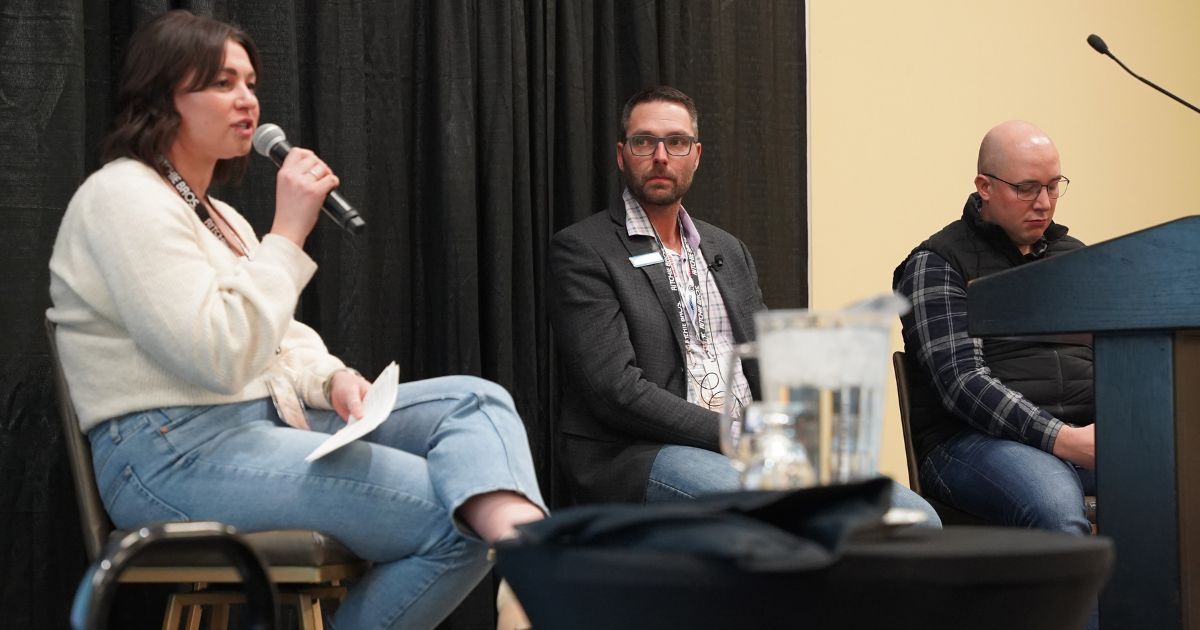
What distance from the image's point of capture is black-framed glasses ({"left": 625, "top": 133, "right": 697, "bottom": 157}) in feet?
8.77

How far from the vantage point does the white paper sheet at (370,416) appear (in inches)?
63.3

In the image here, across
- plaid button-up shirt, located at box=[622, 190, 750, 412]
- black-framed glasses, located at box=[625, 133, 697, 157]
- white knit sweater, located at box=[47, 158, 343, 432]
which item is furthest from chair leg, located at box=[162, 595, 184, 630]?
black-framed glasses, located at box=[625, 133, 697, 157]

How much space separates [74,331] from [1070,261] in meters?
1.35

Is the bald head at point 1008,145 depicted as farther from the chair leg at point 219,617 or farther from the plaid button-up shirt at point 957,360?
the chair leg at point 219,617

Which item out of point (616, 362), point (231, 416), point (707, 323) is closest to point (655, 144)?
point (707, 323)

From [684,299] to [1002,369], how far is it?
2.28ft

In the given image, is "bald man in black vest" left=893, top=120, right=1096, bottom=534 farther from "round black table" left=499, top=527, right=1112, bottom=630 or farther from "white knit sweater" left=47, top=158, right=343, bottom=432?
"round black table" left=499, top=527, right=1112, bottom=630

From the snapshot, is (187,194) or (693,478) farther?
(693,478)

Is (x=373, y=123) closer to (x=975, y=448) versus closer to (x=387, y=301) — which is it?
(x=387, y=301)

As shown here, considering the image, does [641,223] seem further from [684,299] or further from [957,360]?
[957,360]

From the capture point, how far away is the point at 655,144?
2.67 meters

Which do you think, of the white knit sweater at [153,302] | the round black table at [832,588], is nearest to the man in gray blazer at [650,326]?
the white knit sweater at [153,302]

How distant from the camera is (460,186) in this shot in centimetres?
266

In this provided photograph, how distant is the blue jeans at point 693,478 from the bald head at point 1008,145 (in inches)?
36.0
